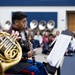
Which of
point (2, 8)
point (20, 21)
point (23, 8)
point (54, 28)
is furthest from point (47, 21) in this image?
point (20, 21)

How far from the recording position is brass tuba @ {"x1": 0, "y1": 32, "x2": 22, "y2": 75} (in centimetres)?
231

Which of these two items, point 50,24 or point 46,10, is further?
point 46,10

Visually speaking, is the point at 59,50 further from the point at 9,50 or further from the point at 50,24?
the point at 50,24

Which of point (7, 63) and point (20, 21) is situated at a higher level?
point (20, 21)

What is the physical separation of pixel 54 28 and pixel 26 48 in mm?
9806

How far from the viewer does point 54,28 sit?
40.8 ft

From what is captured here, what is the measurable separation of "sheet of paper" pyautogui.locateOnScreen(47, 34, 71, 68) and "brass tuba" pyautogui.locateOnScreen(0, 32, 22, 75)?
1.20ft

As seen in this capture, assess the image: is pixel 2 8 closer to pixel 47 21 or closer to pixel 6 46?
pixel 47 21

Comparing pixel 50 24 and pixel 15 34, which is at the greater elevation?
pixel 15 34

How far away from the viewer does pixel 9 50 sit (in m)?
2.41

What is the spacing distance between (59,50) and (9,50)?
20.3 inches

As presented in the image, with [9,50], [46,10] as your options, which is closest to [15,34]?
[9,50]

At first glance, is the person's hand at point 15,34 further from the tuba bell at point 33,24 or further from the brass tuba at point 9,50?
the tuba bell at point 33,24

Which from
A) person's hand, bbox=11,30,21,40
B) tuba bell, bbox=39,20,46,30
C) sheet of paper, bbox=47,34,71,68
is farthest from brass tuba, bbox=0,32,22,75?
tuba bell, bbox=39,20,46,30
